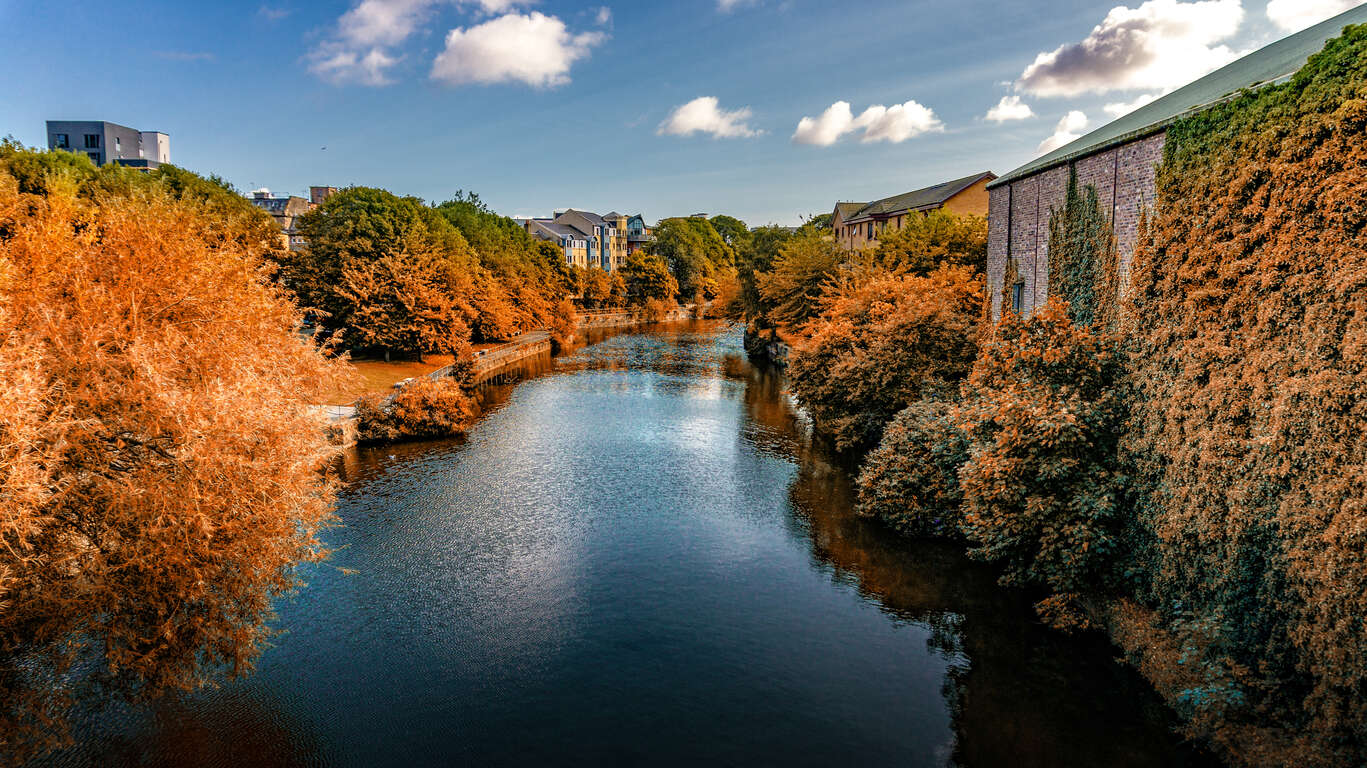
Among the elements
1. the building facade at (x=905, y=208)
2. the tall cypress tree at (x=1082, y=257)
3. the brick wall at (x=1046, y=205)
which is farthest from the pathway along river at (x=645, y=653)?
the building facade at (x=905, y=208)

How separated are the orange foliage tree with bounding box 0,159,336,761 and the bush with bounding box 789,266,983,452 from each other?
18.3 meters

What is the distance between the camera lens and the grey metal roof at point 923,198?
2037 inches

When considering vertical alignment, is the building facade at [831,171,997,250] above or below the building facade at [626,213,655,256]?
below

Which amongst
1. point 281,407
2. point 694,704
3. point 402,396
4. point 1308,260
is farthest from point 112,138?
point 1308,260

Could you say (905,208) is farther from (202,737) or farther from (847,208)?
(202,737)

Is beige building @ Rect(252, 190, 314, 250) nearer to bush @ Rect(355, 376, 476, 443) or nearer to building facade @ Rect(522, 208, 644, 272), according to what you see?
building facade @ Rect(522, 208, 644, 272)

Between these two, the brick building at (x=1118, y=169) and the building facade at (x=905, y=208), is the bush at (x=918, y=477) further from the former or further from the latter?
the building facade at (x=905, y=208)

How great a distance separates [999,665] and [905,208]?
47046 mm

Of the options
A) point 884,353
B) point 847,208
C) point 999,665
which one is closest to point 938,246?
point 884,353

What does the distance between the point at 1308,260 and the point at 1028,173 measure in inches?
545

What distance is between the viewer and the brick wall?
16016 mm

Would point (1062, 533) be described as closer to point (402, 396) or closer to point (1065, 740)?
point (1065, 740)

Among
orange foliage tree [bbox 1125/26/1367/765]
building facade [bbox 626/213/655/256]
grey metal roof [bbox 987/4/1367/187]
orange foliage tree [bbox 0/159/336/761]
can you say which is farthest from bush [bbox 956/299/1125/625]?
building facade [bbox 626/213/655/256]

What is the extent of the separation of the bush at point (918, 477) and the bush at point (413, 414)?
728 inches
